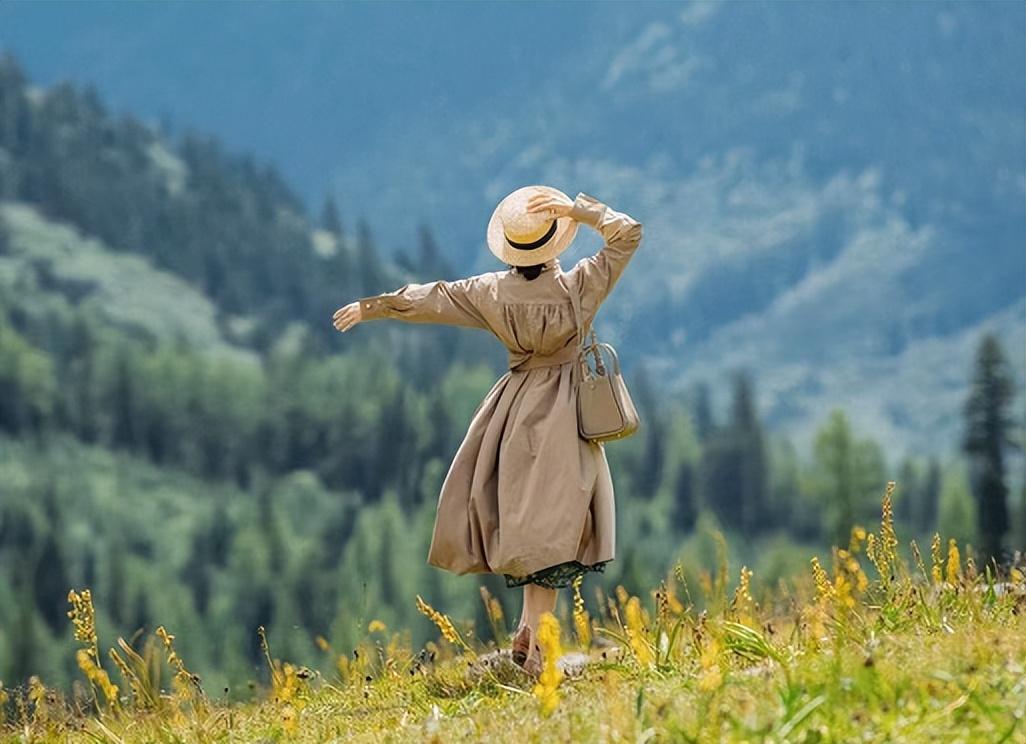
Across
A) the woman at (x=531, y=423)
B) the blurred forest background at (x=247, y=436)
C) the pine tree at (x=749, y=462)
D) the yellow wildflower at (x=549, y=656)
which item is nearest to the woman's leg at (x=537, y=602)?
the woman at (x=531, y=423)

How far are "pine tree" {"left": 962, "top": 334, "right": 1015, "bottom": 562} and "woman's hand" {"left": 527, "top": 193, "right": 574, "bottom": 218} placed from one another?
39.8 metres

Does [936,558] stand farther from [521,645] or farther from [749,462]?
[749,462]

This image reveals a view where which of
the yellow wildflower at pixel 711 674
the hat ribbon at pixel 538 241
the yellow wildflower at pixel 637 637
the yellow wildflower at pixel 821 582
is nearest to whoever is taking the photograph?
the yellow wildflower at pixel 711 674

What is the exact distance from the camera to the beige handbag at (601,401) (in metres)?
7.16

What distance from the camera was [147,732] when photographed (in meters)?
6.91

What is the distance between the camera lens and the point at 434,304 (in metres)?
7.48

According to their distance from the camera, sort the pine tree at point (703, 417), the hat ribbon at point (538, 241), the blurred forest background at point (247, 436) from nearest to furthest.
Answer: the hat ribbon at point (538, 241) < the blurred forest background at point (247, 436) < the pine tree at point (703, 417)

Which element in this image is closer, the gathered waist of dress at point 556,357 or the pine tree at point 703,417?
the gathered waist of dress at point 556,357

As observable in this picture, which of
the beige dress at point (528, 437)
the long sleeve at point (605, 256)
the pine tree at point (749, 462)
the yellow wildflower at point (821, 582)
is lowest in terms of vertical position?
the pine tree at point (749, 462)

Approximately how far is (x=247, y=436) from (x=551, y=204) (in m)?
114

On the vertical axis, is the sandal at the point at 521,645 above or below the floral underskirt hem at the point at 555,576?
below

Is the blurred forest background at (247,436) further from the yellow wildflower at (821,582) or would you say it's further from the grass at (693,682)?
the yellow wildflower at (821,582)

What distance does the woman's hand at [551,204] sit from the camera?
285 inches

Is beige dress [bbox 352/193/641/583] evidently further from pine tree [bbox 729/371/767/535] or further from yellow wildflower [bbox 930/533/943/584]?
pine tree [bbox 729/371/767/535]
